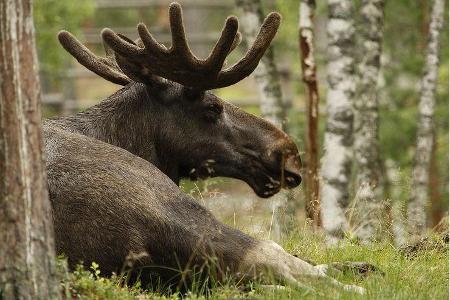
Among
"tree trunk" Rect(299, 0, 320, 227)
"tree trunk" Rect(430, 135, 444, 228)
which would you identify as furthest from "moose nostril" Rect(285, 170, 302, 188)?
"tree trunk" Rect(430, 135, 444, 228)

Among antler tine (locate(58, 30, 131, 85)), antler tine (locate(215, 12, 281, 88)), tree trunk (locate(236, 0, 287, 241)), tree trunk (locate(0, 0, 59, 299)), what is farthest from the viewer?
tree trunk (locate(236, 0, 287, 241))

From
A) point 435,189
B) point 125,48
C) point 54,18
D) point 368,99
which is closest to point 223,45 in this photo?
point 125,48

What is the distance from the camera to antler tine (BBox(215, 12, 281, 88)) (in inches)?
314

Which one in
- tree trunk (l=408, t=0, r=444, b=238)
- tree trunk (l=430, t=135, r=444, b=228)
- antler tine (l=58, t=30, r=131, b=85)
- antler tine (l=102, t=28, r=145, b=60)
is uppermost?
antler tine (l=102, t=28, r=145, b=60)

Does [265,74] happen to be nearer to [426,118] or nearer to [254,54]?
[426,118]

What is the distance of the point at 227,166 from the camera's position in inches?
333

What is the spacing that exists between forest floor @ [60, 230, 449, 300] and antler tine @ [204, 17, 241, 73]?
4.70 ft

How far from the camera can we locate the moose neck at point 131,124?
320 inches

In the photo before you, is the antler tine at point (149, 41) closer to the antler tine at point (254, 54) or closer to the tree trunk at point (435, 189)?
the antler tine at point (254, 54)

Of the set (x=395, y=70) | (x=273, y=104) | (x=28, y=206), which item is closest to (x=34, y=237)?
(x=28, y=206)

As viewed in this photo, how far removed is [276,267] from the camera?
662 cm

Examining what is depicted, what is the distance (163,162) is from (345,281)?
2063 millimetres

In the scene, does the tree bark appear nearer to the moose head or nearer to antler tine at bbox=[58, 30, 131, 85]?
antler tine at bbox=[58, 30, 131, 85]

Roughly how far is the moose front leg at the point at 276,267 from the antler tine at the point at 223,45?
1.57 metres
